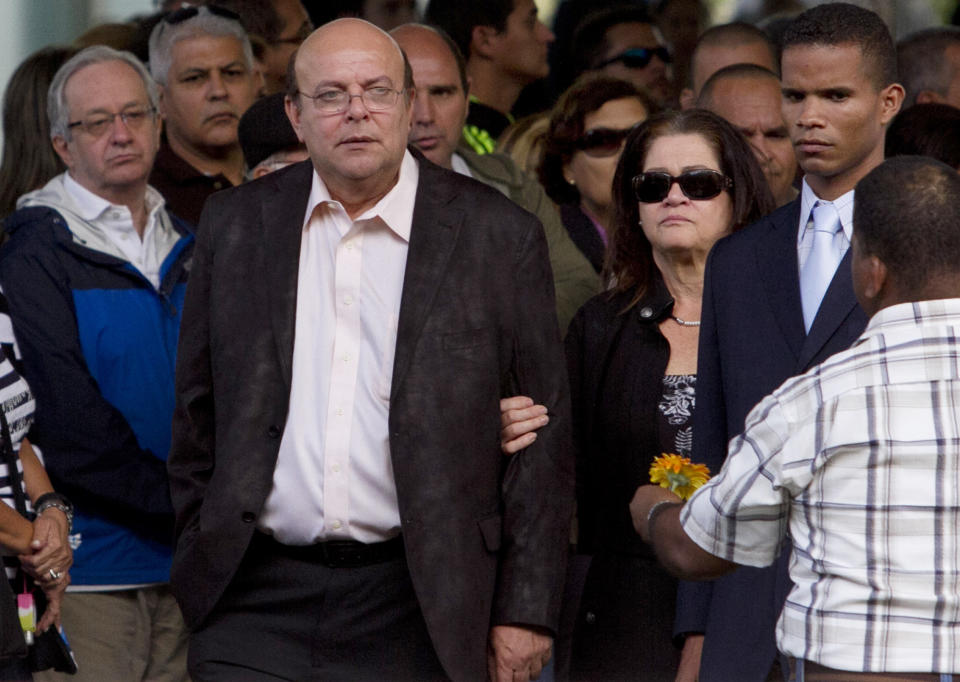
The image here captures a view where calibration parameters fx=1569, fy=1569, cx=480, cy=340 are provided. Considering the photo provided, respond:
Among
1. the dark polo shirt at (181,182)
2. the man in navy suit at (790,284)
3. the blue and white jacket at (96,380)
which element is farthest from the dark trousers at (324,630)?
the dark polo shirt at (181,182)

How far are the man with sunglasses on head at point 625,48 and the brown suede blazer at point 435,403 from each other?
384 centimetres

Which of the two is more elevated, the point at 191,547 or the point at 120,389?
the point at 120,389

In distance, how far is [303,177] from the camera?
4152 mm

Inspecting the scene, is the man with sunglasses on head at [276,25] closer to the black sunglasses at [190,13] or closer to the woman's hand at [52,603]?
the black sunglasses at [190,13]

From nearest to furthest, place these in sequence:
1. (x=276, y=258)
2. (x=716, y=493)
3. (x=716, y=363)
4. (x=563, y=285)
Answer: (x=716, y=493) → (x=716, y=363) → (x=276, y=258) → (x=563, y=285)

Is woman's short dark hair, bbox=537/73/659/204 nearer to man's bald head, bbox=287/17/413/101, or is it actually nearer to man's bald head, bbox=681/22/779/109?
man's bald head, bbox=681/22/779/109

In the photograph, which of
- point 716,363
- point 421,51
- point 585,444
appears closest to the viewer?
point 716,363

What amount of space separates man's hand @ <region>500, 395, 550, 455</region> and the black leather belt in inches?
14.2

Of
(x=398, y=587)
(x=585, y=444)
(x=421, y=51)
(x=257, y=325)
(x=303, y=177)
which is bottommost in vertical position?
(x=398, y=587)

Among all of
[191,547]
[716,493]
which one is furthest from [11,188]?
[716,493]

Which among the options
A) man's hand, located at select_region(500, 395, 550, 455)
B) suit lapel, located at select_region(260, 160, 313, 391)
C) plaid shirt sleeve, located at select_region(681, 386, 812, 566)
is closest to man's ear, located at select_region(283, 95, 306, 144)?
suit lapel, located at select_region(260, 160, 313, 391)

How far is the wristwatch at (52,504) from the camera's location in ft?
14.1

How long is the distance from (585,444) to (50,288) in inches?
67.4

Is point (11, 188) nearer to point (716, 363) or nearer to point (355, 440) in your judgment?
point (355, 440)
